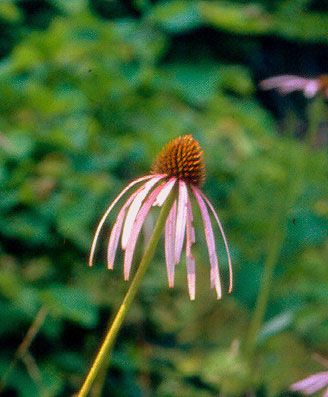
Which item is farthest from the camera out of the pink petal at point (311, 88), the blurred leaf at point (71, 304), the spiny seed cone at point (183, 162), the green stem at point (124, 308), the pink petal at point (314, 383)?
the blurred leaf at point (71, 304)

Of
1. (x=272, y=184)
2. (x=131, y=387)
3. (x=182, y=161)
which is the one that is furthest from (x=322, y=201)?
(x=182, y=161)

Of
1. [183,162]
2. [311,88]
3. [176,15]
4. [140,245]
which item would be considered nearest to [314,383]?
[183,162]

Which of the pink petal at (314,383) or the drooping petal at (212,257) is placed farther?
the pink petal at (314,383)

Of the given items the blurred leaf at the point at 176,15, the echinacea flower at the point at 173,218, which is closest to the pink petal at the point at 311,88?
the echinacea flower at the point at 173,218

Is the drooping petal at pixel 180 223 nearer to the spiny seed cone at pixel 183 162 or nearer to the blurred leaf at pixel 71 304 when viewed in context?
the spiny seed cone at pixel 183 162

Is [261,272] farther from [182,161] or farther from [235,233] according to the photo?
[182,161]

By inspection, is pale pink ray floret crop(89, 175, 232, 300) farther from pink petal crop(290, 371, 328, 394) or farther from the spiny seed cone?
pink petal crop(290, 371, 328, 394)

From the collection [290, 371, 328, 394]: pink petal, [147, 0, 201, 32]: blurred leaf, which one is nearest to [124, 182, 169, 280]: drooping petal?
[290, 371, 328, 394]: pink petal
